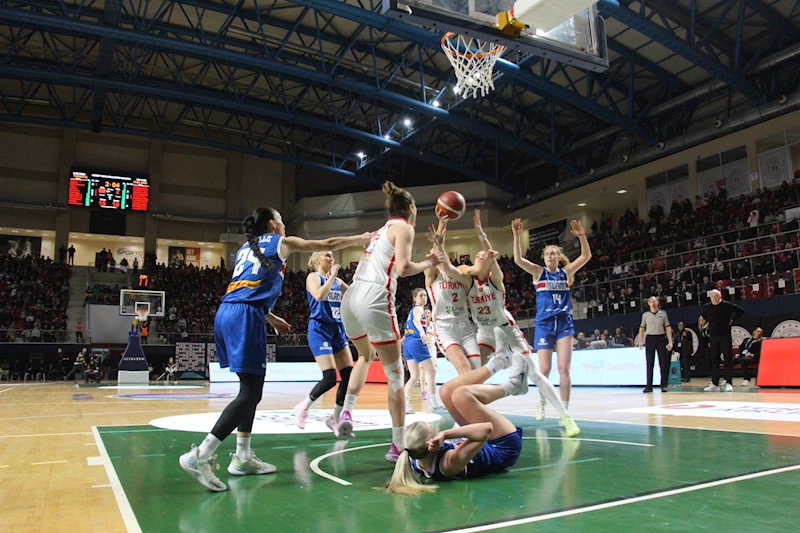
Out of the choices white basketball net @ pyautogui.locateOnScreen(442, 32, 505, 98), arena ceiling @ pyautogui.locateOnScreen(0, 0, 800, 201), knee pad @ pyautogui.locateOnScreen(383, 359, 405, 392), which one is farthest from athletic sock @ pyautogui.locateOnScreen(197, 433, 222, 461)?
arena ceiling @ pyautogui.locateOnScreen(0, 0, 800, 201)

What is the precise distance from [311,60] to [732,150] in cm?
1818

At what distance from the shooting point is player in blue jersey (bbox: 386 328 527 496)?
364cm

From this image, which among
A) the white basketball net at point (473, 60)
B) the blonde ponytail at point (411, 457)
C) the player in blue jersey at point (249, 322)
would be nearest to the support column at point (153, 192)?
the white basketball net at point (473, 60)

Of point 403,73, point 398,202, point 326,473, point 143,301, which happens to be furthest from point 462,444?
point 403,73

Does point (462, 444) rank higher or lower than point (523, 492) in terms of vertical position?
higher

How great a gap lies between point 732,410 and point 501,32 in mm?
6166

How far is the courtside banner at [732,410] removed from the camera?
7.34m

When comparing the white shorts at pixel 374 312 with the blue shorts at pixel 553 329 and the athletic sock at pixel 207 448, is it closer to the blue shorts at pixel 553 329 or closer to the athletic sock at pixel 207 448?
the athletic sock at pixel 207 448

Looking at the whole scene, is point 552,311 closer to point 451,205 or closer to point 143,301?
point 451,205

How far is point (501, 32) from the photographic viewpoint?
841 centimetres

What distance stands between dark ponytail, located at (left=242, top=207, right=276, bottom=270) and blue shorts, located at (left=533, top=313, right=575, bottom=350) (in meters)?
4.09

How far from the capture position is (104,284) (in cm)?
3478

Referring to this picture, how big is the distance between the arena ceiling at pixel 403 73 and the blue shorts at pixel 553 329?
12.6 metres

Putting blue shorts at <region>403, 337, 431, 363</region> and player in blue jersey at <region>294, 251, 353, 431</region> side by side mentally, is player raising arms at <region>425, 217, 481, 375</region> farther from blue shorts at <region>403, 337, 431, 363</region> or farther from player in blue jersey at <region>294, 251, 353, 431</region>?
blue shorts at <region>403, 337, 431, 363</region>
